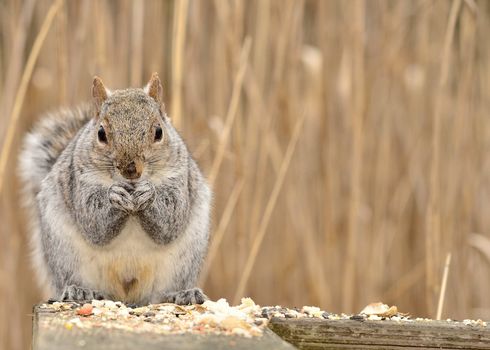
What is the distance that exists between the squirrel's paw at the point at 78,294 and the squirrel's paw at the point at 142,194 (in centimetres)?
21

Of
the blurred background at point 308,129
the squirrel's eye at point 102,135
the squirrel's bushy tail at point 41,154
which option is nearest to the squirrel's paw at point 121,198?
the squirrel's eye at point 102,135

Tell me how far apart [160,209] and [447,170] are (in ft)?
4.24

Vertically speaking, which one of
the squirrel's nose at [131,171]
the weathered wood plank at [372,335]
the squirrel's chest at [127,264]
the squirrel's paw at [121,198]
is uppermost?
the squirrel's nose at [131,171]

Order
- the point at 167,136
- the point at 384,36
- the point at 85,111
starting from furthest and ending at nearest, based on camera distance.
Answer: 1. the point at 384,36
2. the point at 85,111
3. the point at 167,136

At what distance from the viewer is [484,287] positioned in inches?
132

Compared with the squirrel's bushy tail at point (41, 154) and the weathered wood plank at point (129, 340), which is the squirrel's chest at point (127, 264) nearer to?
the squirrel's bushy tail at point (41, 154)

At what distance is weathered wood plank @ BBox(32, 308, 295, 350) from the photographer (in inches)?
50.1

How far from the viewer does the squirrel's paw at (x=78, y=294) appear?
1.95 metres

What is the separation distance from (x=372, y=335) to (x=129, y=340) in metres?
0.48

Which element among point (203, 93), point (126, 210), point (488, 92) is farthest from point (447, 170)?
point (126, 210)

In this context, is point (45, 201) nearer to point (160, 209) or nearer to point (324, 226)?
point (160, 209)

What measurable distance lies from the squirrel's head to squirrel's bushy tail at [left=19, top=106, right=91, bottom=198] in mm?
428

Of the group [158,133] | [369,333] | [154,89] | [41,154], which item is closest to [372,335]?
[369,333]

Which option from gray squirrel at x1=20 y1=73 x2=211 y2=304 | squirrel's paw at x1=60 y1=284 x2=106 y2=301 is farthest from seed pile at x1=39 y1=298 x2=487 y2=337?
gray squirrel at x1=20 y1=73 x2=211 y2=304
